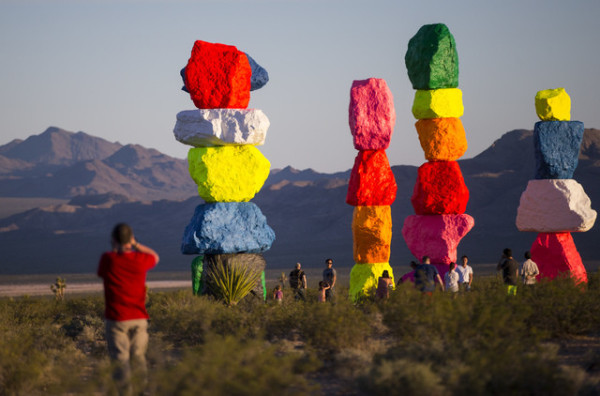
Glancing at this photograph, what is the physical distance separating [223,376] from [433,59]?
35.3ft

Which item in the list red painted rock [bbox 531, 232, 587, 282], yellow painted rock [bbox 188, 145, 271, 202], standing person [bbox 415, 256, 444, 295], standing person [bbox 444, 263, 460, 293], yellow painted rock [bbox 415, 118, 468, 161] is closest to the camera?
standing person [bbox 415, 256, 444, 295]

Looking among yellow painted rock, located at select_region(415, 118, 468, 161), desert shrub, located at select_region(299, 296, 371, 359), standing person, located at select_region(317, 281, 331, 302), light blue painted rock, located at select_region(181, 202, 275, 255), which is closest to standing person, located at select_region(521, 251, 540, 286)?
yellow painted rock, located at select_region(415, 118, 468, 161)

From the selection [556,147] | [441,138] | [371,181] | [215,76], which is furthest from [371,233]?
[556,147]

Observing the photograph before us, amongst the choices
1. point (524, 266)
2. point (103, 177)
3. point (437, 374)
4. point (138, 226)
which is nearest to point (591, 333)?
point (524, 266)

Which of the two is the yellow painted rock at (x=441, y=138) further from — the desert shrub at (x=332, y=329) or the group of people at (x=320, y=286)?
the desert shrub at (x=332, y=329)

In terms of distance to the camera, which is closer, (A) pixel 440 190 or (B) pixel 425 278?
(B) pixel 425 278

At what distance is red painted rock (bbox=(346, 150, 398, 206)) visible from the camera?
16.1 meters

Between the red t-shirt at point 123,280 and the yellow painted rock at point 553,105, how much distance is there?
1230cm

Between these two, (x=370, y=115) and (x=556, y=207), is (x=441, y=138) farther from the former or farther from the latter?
(x=556, y=207)

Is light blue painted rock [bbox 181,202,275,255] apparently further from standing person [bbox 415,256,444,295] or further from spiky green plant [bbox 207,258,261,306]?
standing person [bbox 415,256,444,295]

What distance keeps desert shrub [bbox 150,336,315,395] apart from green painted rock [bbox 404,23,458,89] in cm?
1000

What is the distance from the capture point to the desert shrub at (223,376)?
6.89m

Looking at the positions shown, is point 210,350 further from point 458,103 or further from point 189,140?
point 458,103

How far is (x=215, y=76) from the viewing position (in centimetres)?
1546
